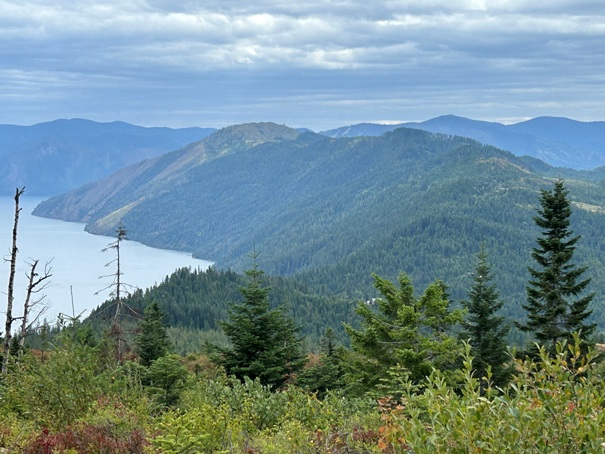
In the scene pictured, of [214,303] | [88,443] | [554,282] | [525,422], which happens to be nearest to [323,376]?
[554,282]

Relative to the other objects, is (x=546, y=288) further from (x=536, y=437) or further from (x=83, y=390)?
(x=536, y=437)

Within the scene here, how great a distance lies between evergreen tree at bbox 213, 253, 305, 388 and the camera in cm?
3061

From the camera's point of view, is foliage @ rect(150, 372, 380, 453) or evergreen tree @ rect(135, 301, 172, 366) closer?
foliage @ rect(150, 372, 380, 453)

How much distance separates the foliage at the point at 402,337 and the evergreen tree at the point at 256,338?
4881 millimetres

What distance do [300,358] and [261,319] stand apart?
4.37 metres

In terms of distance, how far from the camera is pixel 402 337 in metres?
25.0

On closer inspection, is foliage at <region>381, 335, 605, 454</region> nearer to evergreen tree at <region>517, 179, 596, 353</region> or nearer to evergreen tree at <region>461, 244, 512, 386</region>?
evergreen tree at <region>517, 179, 596, 353</region>

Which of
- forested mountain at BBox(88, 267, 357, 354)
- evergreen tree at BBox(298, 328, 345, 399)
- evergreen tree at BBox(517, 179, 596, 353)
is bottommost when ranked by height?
forested mountain at BBox(88, 267, 357, 354)

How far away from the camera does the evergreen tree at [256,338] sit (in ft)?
100

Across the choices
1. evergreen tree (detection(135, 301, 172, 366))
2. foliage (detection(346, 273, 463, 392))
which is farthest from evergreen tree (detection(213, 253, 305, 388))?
evergreen tree (detection(135, 301, 172, 366))

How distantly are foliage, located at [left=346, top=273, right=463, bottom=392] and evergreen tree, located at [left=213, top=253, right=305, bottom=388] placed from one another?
16.0ft

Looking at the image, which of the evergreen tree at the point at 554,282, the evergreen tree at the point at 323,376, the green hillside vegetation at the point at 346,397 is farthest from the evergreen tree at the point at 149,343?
the evergreen tree at the point at 554,282

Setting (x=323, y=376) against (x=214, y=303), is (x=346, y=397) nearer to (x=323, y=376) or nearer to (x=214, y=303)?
(x=323, y=376)

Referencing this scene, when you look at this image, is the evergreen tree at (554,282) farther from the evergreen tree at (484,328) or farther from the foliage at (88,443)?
the foliage at (88,443)
